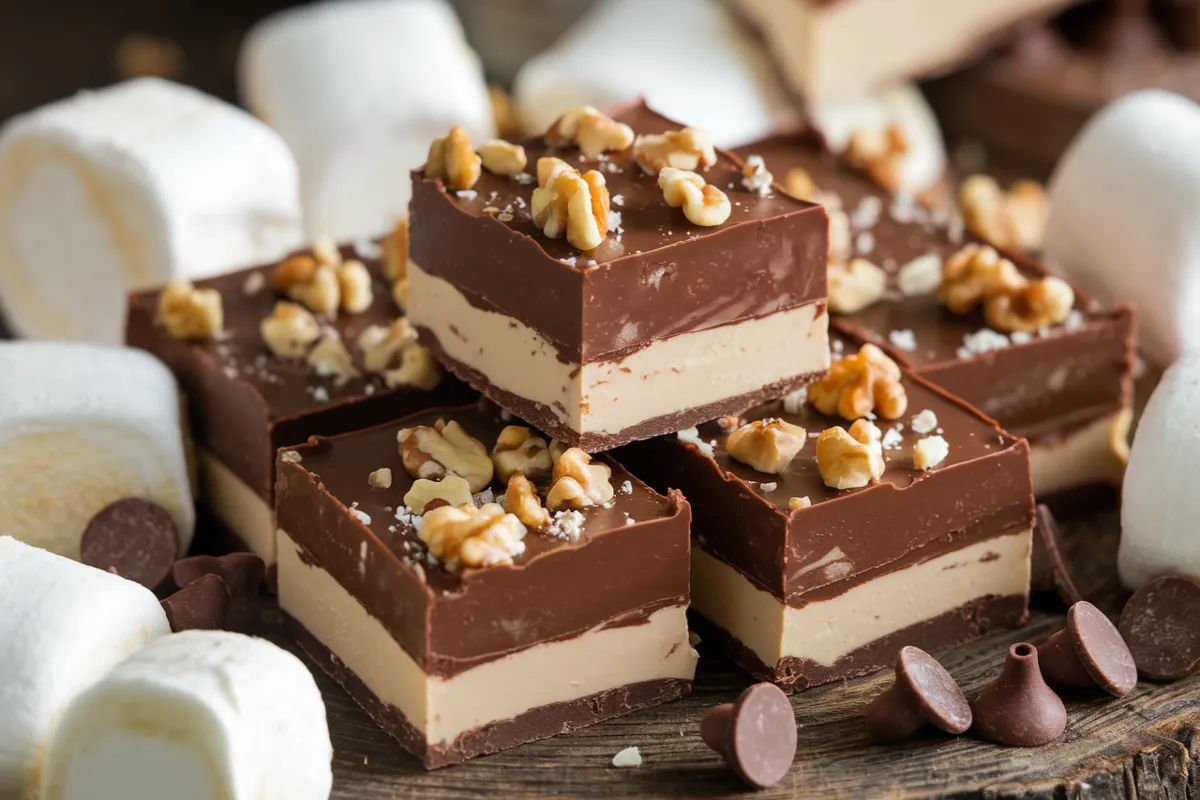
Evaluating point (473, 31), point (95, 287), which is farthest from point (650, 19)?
point (95, 287)

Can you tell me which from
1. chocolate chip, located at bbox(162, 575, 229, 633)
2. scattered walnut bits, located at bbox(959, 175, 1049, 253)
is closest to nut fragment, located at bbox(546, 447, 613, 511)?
chocolate chip, located at bbox(162, 575, 229, 633)

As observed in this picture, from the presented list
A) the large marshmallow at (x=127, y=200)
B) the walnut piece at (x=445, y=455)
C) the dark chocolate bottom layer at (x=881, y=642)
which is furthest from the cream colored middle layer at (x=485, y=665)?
the large marshmallow at (x=127, y=200)

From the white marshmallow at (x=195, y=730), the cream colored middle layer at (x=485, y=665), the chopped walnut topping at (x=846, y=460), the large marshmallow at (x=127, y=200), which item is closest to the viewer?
the white marshmallow at (x=195, y=730)

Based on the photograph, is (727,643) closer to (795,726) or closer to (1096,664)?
(795,726)

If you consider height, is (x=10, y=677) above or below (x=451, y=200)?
below

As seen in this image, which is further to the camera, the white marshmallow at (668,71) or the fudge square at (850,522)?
the white marshmallow at (668,71)

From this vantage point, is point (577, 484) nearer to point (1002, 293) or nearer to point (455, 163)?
point (455, 163)

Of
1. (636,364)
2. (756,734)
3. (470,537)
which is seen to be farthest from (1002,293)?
(470,537)

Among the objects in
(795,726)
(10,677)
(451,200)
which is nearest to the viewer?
(10,677)

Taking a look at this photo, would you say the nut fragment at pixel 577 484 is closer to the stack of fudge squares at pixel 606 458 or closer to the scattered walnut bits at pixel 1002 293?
the stack of fudge squares at pixel 606 458
